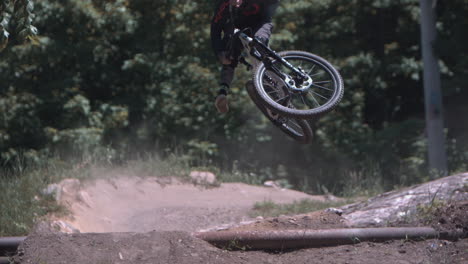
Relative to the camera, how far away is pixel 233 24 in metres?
7.16

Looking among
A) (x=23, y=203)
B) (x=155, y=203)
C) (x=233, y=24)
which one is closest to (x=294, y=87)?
(x=233, y=24)

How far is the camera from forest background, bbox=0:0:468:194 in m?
13.3

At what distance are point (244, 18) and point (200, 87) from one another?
6420mm

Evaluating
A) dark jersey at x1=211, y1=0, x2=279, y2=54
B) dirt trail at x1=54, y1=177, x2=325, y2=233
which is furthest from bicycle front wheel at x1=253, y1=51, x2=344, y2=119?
dirt trail at x1=54, y1=177, x2=325, y2=233

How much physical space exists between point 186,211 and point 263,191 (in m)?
1.97

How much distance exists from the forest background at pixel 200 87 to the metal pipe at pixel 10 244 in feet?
20.8

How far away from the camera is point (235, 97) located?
1335cm

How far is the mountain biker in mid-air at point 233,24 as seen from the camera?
7145 millimetres

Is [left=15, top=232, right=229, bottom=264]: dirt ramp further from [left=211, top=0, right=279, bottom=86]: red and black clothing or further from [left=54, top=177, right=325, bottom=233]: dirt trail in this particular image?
[left=54, top=177, right=325, bottom=233]: dirt trail

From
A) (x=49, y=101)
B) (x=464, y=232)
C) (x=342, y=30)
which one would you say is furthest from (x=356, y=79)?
(x=464, y=232)

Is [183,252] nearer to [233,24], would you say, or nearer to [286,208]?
[233,24]

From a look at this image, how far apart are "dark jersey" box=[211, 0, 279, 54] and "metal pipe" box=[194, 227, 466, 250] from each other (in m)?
2.11

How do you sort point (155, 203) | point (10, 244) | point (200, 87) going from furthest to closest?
1. point (200, 87)
2. point (155, 203)
3. point (10, 244)

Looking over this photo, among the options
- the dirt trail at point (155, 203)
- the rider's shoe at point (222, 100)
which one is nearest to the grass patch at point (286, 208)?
the dirt trail at point (155, 203)
